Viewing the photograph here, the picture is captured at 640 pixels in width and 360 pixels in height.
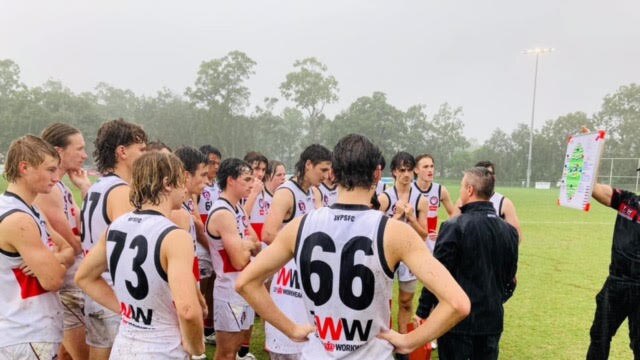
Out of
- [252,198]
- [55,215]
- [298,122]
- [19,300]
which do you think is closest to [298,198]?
[252,198]

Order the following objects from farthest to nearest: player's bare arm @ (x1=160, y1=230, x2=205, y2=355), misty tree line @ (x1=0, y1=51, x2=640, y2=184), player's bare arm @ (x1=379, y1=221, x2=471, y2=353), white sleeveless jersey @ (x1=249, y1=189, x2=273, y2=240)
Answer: misty tree line @ (x1=0, y1=51, x2=640, y2=184)
white sleeveless jersey @ (x1=249, y1=189, x2=273, y2=240)
player's bare arm @ (x1=160, y1=230, x2=205, y2=355)
player's bare arm @ (x1=379, y1=221, x2=471, y2=353)

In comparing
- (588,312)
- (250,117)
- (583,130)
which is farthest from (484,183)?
(250,117)

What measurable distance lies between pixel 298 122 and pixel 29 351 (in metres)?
81.8

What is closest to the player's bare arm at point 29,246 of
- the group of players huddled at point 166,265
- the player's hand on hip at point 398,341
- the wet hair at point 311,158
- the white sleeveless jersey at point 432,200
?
the group of players huddled at point 166,265

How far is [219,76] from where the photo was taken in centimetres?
6506

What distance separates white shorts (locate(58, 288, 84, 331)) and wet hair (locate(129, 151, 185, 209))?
69.4 inches

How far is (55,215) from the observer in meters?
3.52

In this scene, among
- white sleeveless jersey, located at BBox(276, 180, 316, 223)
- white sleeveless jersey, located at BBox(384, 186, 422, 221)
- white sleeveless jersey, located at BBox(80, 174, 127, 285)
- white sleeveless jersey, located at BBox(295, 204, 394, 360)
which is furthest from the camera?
white sleeveless jersey, located at BBox(384, 186, 422, 221)

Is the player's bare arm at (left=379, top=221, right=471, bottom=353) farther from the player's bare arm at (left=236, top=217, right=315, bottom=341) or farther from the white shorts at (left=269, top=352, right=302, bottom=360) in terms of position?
the white shorts at (left=269, top=352, right=302, bottom=360)

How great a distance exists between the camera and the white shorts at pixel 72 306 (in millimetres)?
3551

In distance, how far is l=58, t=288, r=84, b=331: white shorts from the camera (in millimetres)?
A: 3551

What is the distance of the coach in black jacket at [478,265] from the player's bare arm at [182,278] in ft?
6.62

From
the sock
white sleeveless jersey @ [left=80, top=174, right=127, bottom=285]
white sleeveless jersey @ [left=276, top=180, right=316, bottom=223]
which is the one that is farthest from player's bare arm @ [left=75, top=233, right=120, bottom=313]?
the sock

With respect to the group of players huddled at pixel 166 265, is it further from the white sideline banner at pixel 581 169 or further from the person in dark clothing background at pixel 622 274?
the person in dark clothing background at pixel 622 274
